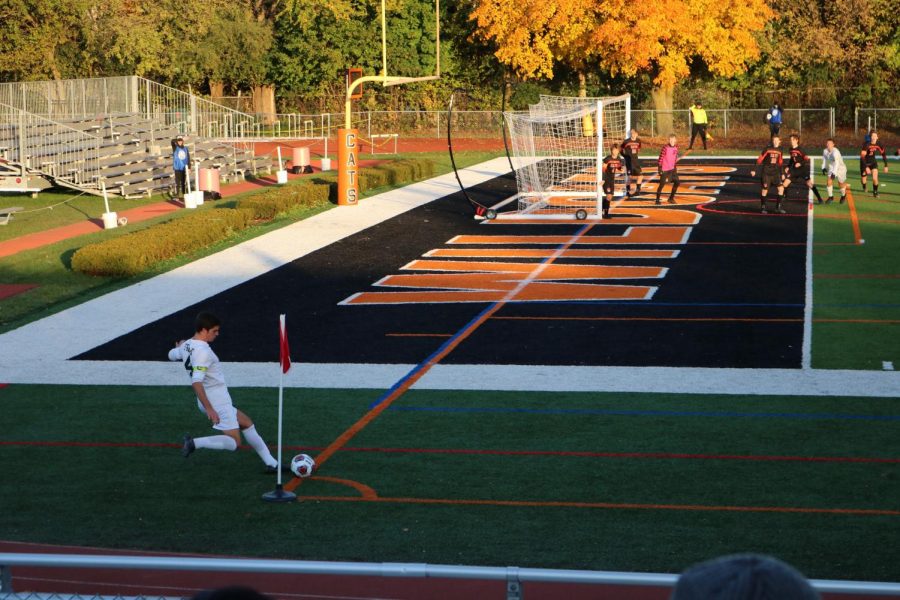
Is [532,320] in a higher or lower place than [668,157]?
lower

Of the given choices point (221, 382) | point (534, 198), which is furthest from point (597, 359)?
point (534, 198)

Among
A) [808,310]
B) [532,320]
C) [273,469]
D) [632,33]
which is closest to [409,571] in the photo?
[273,469]

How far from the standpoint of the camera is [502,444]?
39.8 feet

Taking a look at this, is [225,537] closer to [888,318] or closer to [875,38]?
[888,318]

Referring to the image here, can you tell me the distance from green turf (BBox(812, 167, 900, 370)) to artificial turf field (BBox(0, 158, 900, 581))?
8 centimetres

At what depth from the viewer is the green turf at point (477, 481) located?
932 cm

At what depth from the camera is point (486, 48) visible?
2527 inches

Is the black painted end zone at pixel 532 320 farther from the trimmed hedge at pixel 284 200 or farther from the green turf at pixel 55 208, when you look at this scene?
the green turf at pixel 55 208

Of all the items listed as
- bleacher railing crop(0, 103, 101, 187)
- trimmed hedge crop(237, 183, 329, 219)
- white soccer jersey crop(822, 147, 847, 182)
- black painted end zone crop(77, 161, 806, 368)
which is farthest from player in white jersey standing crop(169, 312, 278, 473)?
bleacher railing crop(0, 103, 101, 187)

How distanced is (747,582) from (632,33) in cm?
5129

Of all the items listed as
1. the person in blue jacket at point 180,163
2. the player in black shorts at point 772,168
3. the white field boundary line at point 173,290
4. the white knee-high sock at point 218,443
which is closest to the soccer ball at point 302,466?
the white knee-high sock at point 218,443

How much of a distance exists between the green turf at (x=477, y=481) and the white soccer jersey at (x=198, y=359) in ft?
3.18

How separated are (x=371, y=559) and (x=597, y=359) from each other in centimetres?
732

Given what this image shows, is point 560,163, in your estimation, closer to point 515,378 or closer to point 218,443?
point 515,378
